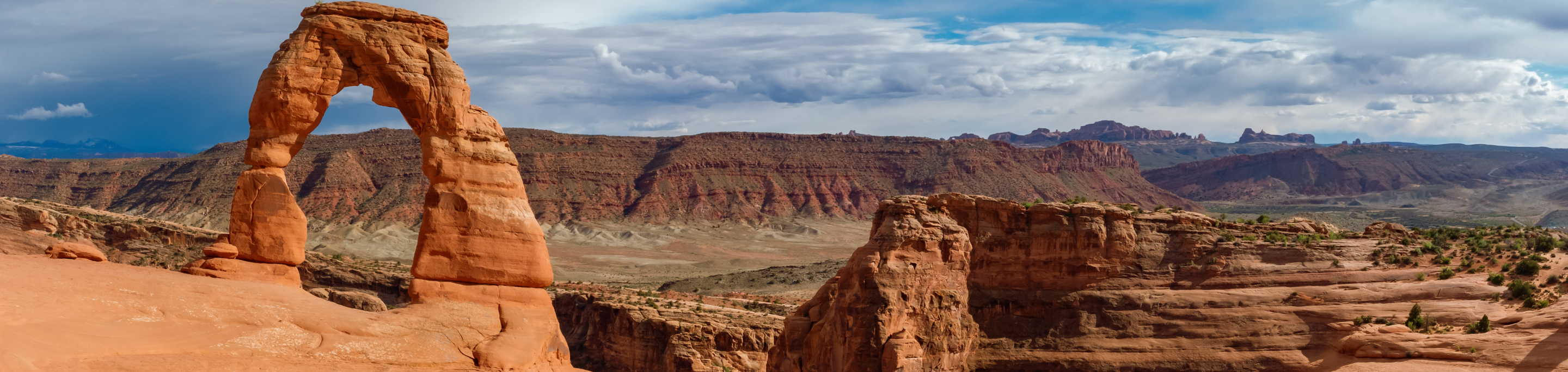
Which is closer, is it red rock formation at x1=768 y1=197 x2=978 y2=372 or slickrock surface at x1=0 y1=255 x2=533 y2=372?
slickrock surface at x1=0 y1=255 x2=533 y2=372

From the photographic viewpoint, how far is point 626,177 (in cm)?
15450

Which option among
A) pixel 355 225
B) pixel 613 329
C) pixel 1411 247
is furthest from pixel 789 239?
pixel 1411 247

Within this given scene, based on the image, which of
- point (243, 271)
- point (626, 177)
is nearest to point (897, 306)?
point (243, 271)

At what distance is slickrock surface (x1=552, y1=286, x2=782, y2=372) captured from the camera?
3869 centimetres

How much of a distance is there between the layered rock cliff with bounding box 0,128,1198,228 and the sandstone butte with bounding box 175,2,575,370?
100059 millimetres

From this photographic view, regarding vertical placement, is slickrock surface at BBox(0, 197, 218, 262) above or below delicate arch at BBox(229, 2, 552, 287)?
below

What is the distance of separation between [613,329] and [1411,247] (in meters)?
26.9

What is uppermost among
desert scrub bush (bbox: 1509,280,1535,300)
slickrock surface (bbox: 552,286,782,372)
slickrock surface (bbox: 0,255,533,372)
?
slickrock surface (bbox: 0,255,533,372)

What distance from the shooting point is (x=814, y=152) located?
174 m

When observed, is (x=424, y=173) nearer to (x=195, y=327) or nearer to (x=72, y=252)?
(x=195, y=327)

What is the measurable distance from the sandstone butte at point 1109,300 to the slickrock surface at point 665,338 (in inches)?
242

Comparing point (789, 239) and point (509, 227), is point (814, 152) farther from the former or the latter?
point (509, 227)

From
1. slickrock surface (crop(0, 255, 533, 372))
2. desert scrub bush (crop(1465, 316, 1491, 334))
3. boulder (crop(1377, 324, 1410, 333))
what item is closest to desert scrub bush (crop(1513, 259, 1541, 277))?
desert scrub bush (crop(1465, 316, 1491, 334))

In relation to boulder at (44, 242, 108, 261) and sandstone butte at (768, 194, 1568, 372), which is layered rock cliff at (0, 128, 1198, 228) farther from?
sandstone butte at (768, 194, 1568, 372)
